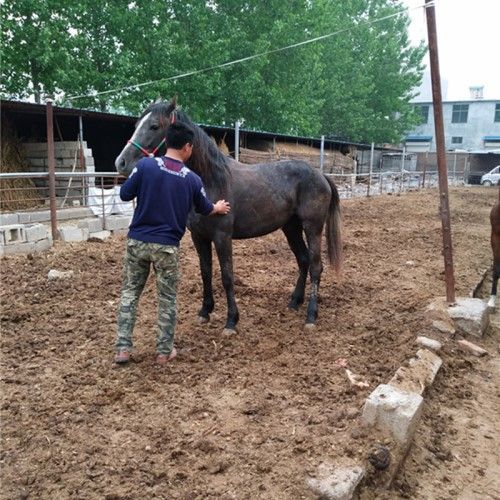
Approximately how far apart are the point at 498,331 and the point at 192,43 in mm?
17796

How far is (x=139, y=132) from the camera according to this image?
3410mm

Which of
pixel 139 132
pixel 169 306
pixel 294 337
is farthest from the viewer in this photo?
pixel 294 337

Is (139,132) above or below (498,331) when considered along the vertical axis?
above


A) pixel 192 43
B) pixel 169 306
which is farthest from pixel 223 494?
pixel 192 43

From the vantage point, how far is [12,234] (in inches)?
247

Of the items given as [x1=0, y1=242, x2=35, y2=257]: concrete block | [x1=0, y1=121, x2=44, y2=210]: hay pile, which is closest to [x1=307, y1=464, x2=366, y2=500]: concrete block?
[x1=0, y1=242, x2=35, y2=257]: concrete block

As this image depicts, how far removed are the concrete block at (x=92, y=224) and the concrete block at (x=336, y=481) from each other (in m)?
6.50

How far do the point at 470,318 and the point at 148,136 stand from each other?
3.22 meters

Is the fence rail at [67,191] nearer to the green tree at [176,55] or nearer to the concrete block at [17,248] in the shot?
the concrete block at [17,248]

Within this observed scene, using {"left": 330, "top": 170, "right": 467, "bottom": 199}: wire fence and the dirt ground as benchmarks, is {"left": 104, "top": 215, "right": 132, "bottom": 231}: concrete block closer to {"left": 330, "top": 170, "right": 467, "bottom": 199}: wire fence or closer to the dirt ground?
the dirt ground

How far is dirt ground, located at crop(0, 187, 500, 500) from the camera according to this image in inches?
83.7

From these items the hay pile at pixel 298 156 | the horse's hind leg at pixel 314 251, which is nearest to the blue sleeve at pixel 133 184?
the horse's hind leg at pixel 314 251

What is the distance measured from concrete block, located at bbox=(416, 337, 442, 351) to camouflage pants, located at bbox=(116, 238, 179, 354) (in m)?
1.97

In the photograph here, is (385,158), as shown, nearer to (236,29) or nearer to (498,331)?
(236,29)
